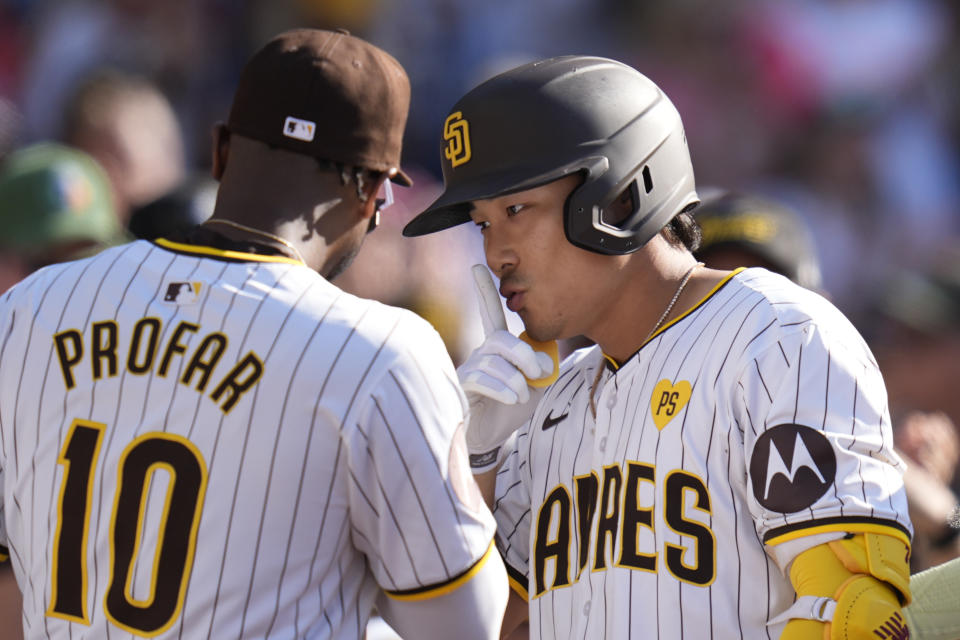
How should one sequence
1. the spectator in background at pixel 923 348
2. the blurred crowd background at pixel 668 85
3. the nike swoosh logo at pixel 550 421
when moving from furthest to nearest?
the blurred crowd background at pixel 668 85
the spectator in background at pixel 923 348
the nike swoosh logo at pixel 550 421

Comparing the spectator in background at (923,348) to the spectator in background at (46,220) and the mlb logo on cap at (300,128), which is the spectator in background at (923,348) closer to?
the mlb logo on cap at (300,128)

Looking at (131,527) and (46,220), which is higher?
(131,527)

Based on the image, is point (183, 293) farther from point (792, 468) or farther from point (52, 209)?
point (52, 209)

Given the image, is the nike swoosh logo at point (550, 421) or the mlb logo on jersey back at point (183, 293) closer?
the mlb logo on jersey back at point (183, 293)

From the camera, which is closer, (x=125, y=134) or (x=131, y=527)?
(x=131, y=527)

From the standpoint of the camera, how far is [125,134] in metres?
6.34

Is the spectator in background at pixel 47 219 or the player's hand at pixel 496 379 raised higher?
the player's hand at pixel 496 379

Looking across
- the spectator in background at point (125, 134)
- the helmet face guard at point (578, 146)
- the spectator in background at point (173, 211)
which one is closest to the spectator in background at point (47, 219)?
Result: the spectator in background at point (173, 211)

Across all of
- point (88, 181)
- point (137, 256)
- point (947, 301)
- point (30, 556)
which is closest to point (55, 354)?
point (137, 256)

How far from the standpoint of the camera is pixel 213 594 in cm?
226

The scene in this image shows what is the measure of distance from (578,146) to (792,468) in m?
0.93

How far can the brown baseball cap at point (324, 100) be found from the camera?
255 centimetres

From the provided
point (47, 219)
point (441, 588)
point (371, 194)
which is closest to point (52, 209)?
point (47, 219)

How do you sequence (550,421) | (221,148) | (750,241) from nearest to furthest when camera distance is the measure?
(221,148) < (550,421) < (750,241)
